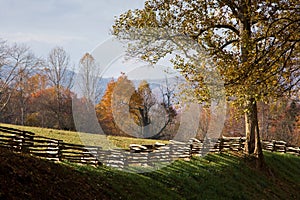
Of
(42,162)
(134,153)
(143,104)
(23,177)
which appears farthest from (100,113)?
(23,177)

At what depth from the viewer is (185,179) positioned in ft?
46.3

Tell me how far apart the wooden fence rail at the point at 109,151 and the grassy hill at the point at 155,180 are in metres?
0.67

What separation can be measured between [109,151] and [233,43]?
6.24 metres

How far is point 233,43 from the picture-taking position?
13.3m

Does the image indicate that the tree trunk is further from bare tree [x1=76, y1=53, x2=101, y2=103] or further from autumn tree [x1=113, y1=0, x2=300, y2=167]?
bare tree [x1=76, y1=53, x2=101, y2=103]

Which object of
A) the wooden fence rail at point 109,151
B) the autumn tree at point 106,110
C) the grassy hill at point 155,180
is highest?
the autumn tree at point 106,110

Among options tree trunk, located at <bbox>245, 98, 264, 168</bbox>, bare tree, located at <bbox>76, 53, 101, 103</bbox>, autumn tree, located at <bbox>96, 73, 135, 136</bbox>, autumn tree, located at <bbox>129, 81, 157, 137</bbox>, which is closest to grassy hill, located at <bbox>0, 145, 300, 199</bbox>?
tree trunk, located at <bbox>245, 98, 264, 168</bbox>

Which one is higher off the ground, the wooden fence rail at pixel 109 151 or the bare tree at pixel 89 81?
the bare tree at pixel 89 81

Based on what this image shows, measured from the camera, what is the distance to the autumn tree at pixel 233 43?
1036 cm

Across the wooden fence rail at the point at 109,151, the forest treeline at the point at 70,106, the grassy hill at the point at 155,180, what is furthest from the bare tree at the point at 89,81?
the grassy hill at the point at 155,180

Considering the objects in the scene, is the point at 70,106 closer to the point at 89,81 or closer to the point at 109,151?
the point at 89,81

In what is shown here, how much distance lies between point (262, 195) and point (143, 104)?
37.8ft

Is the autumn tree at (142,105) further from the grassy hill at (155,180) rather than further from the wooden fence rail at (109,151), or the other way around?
the grassy hill at (155,180)

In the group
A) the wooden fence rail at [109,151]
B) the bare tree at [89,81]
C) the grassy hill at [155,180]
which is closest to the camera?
the grassy hill at [155,180]
